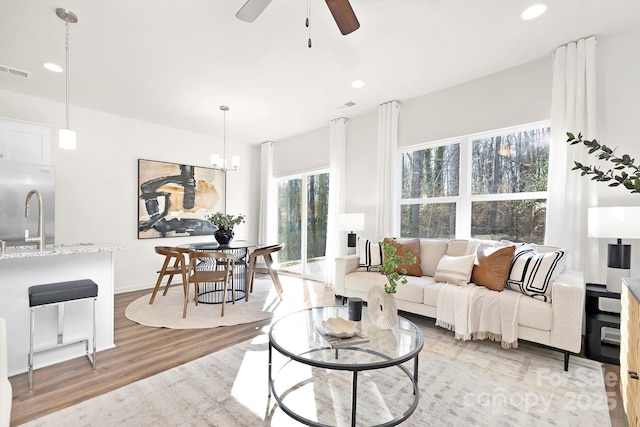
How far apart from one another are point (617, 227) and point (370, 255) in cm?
224

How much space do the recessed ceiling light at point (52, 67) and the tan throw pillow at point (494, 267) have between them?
16.0ft

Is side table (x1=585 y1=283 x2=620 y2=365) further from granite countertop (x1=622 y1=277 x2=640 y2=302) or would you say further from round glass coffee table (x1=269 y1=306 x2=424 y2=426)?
round glass coffee table (x1=269 y1=306 x2=424 y2=426)

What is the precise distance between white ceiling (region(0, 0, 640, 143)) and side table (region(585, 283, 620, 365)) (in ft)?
7.70

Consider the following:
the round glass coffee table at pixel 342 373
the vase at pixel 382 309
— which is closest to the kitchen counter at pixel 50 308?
the round glass coffee table at pixel 342 373

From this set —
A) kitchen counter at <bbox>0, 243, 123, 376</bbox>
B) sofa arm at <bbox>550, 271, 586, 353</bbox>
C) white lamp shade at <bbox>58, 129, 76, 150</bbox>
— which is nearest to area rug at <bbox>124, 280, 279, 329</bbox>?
kitchen counter at <bbox>0, 243, 123, 376</bbox>

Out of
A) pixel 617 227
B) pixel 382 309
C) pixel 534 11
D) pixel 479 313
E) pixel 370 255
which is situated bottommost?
pixel 479 313

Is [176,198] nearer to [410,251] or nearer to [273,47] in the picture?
[273,47]

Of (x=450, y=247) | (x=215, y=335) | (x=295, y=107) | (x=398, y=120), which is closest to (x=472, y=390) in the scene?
(x=450, y=247)

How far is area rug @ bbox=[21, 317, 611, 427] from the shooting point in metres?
1.68

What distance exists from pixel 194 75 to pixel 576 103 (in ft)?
13.2

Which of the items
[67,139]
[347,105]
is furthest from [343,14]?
[347,105]

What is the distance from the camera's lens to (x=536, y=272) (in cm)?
249

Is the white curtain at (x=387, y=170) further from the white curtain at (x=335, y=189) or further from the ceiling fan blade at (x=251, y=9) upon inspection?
the ceiling fan blade at (x=251, y=9)

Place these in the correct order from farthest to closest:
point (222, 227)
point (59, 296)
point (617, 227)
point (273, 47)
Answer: point (222, 227) → point (273, 47) → point (617, 227) → point (59, 296)
